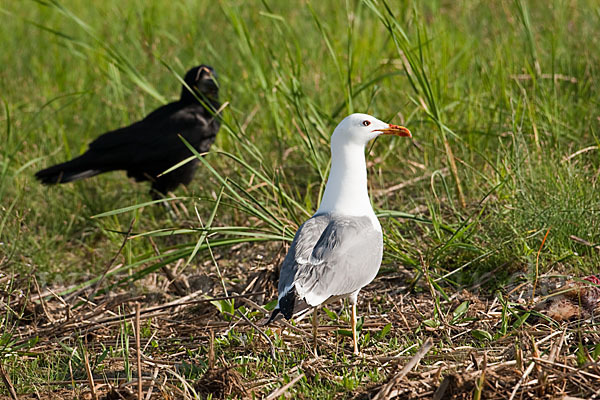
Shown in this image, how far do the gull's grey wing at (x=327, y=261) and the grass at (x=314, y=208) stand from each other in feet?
0.95

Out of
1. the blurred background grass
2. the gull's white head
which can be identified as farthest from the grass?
the gull's white head

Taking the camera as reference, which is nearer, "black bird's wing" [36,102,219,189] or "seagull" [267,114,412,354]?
"seagull" [267,114,412,354]

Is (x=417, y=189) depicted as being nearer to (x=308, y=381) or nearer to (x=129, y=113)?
(x=308, y=381)

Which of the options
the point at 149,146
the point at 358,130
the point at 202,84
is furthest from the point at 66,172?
the point at 358,130

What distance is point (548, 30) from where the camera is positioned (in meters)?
5.93

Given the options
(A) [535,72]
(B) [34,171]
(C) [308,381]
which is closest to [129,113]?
(B) [34,171]

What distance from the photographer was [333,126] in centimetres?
482

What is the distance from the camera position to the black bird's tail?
5.14m

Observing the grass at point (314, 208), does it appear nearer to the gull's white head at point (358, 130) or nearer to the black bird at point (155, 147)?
the black bird at point (155, 147)

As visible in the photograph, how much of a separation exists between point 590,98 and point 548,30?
127 cm

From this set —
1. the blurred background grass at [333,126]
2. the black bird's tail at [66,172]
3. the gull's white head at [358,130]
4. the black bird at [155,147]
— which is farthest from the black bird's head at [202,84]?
the gull's white head at [358,130]

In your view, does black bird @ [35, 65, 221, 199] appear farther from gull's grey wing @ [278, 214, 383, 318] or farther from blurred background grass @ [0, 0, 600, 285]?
gull's grey wing @ [278, 214, 383, 318]

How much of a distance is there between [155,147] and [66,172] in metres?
0.63

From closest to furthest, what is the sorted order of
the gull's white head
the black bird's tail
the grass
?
the grass → the gull's white head → the black bird's tail
